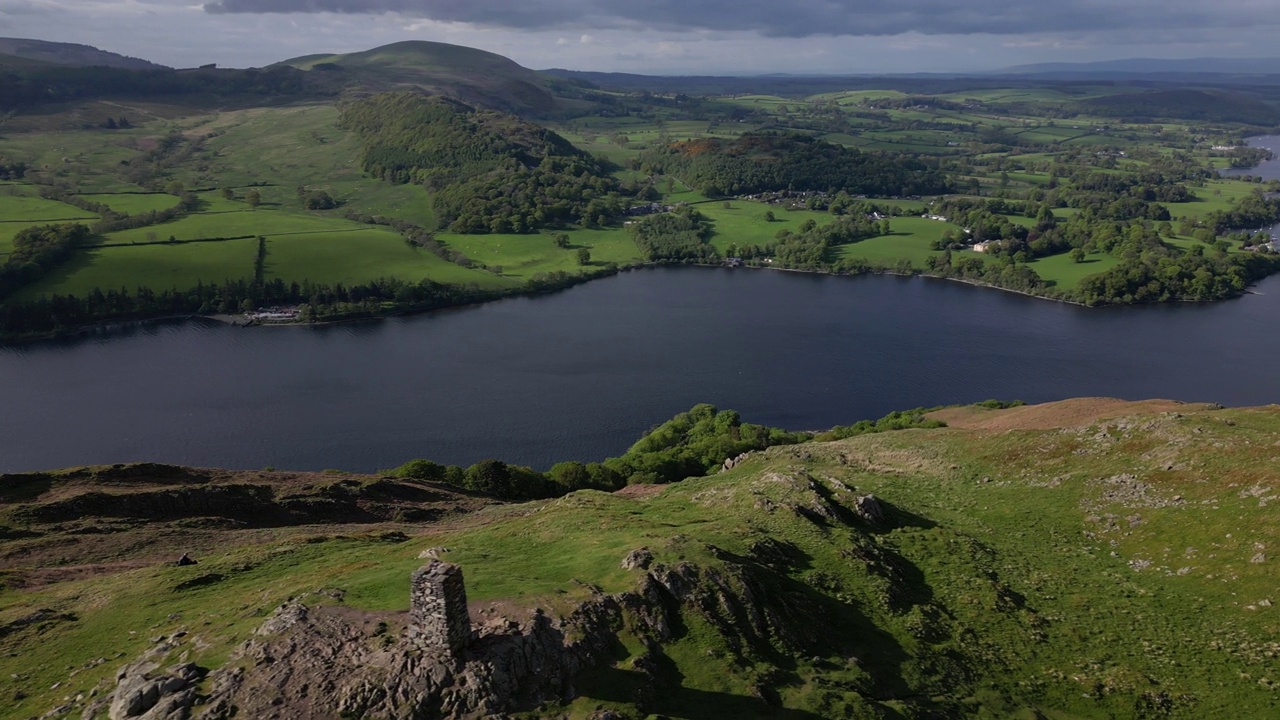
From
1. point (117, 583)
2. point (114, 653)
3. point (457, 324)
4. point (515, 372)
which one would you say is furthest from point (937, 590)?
point (457, 324)

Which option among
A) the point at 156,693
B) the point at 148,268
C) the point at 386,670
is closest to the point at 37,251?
the point at 148,268

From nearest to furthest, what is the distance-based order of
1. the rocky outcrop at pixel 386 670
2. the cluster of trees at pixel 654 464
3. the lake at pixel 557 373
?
the rocky outcrop at pixel 386 670
the cluster of trees at pixel 654 464
the lake at pixel 557 373

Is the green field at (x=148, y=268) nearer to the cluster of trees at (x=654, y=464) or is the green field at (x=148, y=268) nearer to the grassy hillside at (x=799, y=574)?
the cluster of trees at (x=654, y=464)

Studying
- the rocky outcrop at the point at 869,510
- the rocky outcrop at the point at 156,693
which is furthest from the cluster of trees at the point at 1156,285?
the rocky outcrop at the point at 156,693

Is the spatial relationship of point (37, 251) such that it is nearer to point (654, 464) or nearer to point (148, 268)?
point (148, 268)

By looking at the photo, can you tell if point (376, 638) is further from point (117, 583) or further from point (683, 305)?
point (683, 305)
